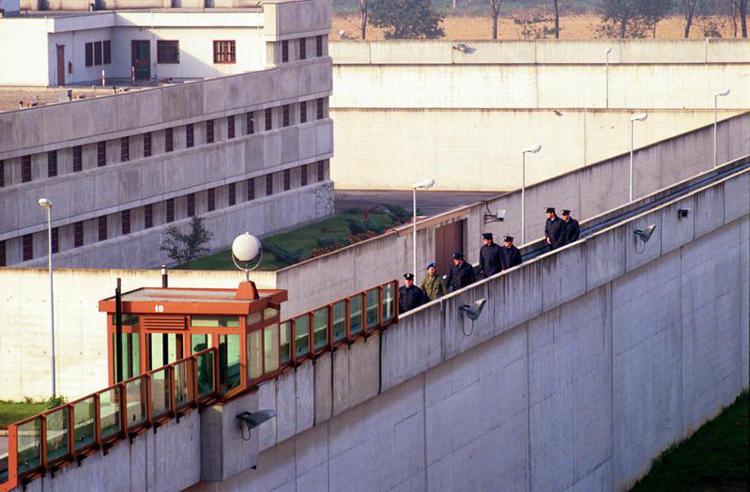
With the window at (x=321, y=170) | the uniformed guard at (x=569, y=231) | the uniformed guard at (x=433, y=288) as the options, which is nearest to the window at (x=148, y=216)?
the window at (x=321, y=170)

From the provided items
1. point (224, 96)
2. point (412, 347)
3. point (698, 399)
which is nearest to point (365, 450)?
point (412, 347)

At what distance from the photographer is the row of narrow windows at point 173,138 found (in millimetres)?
64188

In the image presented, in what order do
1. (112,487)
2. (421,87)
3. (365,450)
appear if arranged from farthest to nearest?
(421,87) → (365,450) → (112,487)

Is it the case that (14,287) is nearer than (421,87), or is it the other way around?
(14,287)

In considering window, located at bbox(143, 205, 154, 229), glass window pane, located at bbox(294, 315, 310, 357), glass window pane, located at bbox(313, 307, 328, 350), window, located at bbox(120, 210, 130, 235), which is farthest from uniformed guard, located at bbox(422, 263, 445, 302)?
window, located at bbox(143, 205, 154, 229)

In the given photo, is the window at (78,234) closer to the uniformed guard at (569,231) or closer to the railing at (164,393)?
the uniformed guard at (569,231)

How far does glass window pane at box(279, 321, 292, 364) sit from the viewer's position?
34200 millimetres

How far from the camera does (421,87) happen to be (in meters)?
106

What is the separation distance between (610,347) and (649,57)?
6820 centimetres

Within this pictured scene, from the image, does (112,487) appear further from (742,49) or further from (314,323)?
(742,49)

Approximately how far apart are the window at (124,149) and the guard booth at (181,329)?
38763 mm

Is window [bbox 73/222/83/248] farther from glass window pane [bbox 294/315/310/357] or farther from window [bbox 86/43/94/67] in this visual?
glass window pane [bbox 294/315/310/357]

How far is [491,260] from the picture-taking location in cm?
4475

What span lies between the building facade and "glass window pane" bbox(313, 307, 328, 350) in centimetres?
2783
